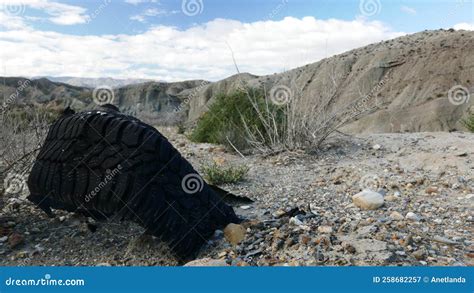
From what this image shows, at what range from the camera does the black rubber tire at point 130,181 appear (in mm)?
3555

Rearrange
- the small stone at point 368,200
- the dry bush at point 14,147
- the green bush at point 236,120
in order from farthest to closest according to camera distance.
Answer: the green bush at point 236,120
the dry bush at point 14,147
the small stone at point 368,200

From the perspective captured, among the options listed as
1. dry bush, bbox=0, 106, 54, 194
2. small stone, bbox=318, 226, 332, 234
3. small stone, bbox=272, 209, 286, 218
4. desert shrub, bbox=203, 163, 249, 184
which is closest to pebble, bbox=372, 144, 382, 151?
desert shrub, bbox=203, 163, 249, 184

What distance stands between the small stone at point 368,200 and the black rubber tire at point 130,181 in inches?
52.3

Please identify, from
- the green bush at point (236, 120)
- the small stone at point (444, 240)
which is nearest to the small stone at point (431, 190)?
the small stone at point (444, 240)

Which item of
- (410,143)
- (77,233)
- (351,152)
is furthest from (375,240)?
(410,143)

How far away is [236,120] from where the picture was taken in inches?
358

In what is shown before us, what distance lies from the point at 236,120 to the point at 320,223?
5394mm

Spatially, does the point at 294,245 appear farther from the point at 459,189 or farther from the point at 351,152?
the point at 351,152

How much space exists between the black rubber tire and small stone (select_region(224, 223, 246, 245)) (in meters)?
0.17

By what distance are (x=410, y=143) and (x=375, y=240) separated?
470cm

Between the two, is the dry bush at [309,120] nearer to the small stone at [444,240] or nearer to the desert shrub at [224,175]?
the desert shrub at [224,175]

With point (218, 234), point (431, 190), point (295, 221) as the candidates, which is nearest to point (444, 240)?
point (295, 221)

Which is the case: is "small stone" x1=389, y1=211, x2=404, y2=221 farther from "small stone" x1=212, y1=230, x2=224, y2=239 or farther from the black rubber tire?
"small stone" x1=212, y1=230, x2=224, y2=239

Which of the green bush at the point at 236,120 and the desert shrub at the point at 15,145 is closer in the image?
the desert shrub at the point at 15,145
